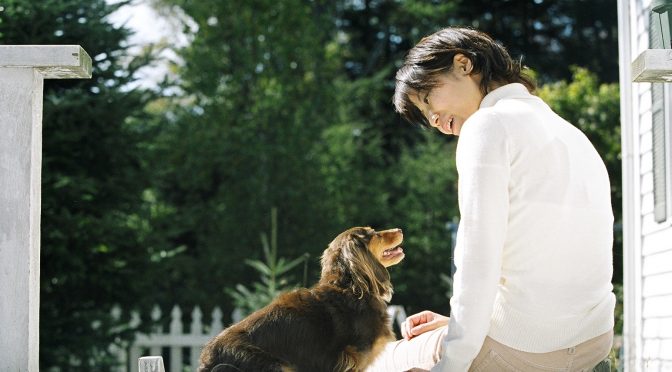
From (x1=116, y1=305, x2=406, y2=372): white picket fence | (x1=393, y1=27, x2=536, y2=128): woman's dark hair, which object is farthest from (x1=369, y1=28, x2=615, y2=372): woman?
(x1=116, y1=305, x2=406, y2=372): white picket fence

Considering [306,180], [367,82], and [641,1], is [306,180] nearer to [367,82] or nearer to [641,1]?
[367,82]

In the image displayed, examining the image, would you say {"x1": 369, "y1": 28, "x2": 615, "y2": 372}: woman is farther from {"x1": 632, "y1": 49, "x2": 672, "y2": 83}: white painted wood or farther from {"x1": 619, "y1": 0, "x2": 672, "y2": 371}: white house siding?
{"x1": 619, "y1": 0, "x2": 672, "y2": 371}: white house siding

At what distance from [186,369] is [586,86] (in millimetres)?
5771

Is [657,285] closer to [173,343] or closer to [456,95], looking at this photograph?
[456,95]

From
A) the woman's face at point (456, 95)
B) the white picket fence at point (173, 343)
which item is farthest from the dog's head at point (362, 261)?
the white picket fence at point (173, 343)

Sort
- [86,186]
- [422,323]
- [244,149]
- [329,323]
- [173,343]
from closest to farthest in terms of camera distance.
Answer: [422,323]
[329,323]
[86,186]
[173,343]
[244,149]

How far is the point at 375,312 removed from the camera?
3.55 metres

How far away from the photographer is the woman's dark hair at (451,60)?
6.73 ft

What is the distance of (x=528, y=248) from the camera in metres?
1.80

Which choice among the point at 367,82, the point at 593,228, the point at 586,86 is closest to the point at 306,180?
the point at 367,82

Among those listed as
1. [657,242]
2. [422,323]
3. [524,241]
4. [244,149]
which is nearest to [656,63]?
[524,241]

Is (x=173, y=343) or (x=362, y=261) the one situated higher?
(x=362, y=261)

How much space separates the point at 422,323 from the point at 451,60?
0.77 m

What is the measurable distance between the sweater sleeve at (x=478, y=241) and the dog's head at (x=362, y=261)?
1.78 m
